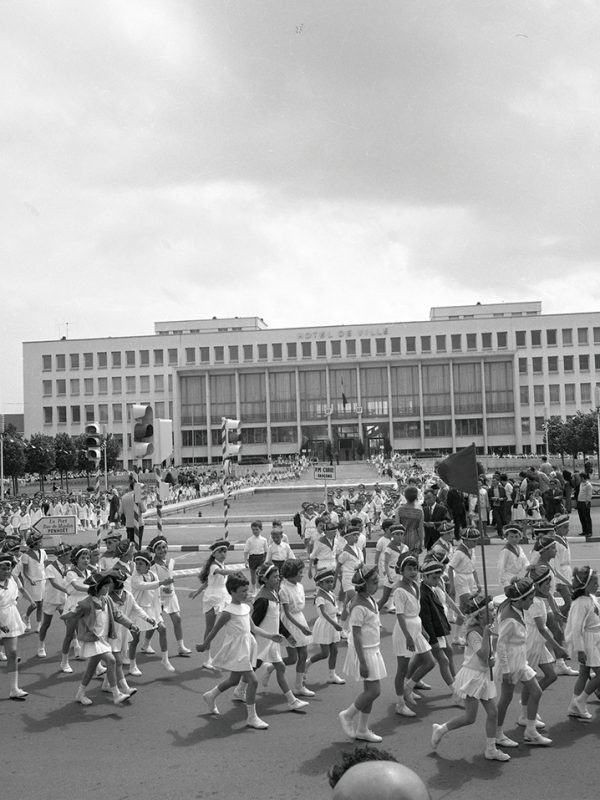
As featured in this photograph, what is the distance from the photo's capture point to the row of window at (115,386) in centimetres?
9981

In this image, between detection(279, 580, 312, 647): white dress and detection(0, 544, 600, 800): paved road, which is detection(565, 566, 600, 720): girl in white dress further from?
detection(279, 580, 312, 647): white dress

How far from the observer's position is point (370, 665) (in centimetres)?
715

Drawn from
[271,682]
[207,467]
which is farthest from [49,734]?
[207,467]

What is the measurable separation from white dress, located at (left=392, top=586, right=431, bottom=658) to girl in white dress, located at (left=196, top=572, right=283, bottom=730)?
1221 millimetres

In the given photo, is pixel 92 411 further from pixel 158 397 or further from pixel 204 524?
pixel 204 524

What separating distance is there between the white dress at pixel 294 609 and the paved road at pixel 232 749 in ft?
2.29

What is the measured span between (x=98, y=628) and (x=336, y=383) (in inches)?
3543

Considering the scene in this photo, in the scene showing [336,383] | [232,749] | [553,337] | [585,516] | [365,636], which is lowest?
[232,749]

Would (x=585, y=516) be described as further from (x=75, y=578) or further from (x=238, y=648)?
(x=238, y=648)

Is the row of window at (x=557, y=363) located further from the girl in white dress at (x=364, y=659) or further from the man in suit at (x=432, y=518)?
the girl in white dress at (x=364, y=659)

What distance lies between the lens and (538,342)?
95438 millimetres

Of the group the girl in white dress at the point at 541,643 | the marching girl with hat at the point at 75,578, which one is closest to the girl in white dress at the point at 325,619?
the girl in white dress at the point at 541,643

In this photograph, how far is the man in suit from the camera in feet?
60.4

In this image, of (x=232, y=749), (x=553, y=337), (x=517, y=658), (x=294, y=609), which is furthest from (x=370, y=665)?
(x=553, y=337)
